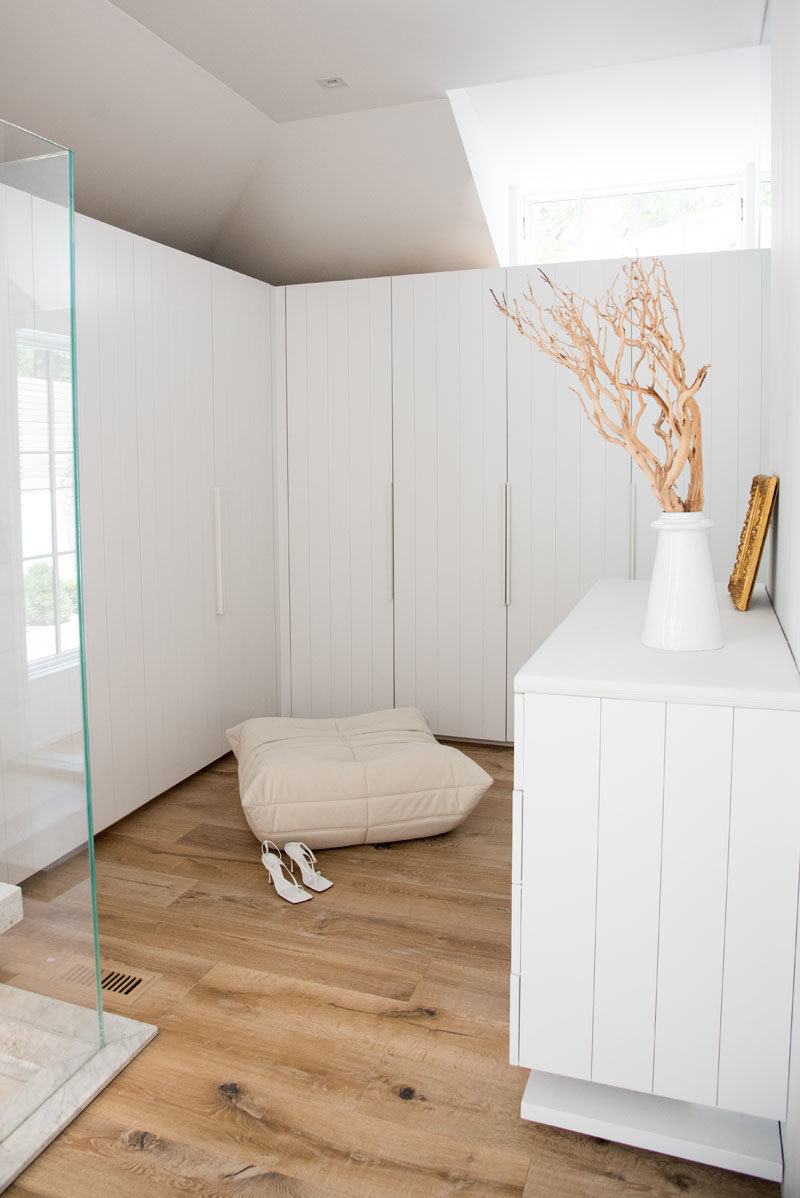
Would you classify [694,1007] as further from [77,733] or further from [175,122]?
[175,122]

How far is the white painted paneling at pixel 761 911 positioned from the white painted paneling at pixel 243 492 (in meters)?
2.44

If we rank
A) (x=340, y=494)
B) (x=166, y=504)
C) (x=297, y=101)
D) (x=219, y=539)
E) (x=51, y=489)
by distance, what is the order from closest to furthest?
(x=51, y=489), (x=166, y=504), (x=297, y=101), (x=219, y=539), (x=340, y=494)

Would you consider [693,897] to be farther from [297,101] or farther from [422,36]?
[297,101]

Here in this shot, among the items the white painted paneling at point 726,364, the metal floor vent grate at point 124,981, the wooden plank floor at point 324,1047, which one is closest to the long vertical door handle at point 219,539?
the wooden plank floor at point 324,1047

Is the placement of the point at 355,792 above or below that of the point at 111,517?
below

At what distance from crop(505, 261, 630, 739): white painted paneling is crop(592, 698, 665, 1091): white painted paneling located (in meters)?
2.16

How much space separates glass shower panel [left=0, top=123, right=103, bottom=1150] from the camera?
1.50 meters

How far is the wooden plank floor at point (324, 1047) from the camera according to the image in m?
1.50

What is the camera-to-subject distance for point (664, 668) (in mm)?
1514

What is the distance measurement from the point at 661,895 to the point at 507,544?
7.53 ft

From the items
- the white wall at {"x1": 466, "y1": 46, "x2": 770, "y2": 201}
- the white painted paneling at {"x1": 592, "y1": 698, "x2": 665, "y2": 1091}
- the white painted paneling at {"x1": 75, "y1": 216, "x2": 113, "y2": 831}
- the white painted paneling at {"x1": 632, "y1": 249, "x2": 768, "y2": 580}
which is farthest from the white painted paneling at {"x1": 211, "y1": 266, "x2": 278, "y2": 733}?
the white painted paneling at {"x1": 592, "y1": 698, "x2": 665, "y2": 1091}

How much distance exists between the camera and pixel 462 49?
2889mm

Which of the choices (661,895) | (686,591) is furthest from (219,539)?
(661,895)

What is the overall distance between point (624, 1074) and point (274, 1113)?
0.63 meters
